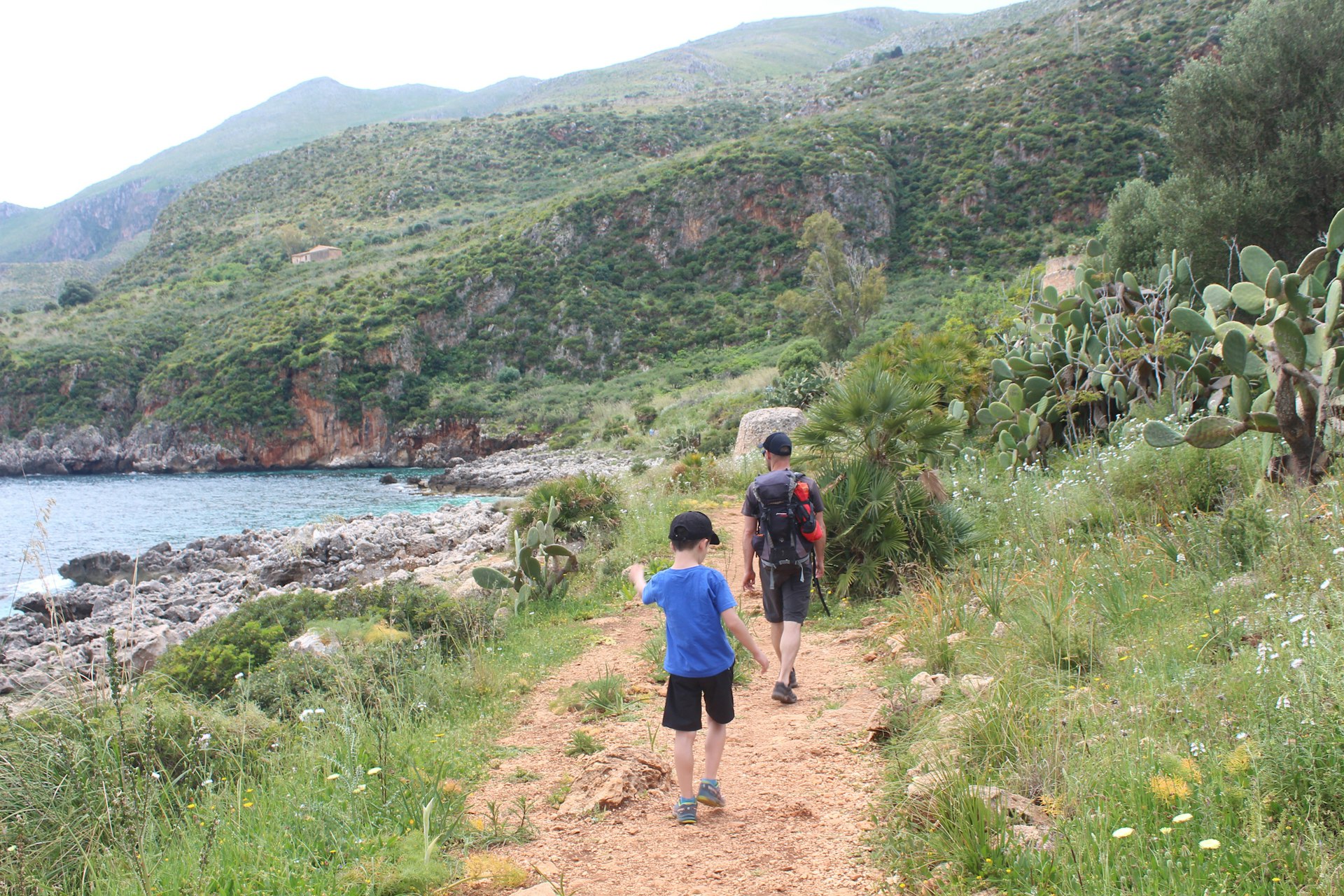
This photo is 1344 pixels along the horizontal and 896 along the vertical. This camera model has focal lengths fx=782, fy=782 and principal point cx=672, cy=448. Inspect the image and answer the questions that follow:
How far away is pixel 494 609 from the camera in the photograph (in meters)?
8.15

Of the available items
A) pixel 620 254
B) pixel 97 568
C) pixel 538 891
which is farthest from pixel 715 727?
pixel 620 254

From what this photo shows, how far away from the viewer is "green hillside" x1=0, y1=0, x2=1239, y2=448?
46969mm

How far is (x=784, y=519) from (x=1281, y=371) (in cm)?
376

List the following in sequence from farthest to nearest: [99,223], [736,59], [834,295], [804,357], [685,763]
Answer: [99,223] < [736,59] < [834,295] < [804,357] < [685,763]

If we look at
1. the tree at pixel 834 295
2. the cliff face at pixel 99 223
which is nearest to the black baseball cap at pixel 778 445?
the tree at pixel 834 295

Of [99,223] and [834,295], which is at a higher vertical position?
[99,223]

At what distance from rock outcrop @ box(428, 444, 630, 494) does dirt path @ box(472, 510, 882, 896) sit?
884 inches

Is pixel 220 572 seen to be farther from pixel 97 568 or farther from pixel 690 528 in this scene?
pixel 690 528

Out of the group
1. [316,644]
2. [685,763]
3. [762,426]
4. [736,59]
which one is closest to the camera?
[685,763]

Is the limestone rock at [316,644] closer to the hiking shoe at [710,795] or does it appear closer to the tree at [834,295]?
the hiking shoe at [710,795]

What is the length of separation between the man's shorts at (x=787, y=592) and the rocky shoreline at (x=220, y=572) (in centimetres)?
641

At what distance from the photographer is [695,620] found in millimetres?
3549

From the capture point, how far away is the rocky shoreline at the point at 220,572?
10.7 metres

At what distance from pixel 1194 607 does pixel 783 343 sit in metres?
41.1
